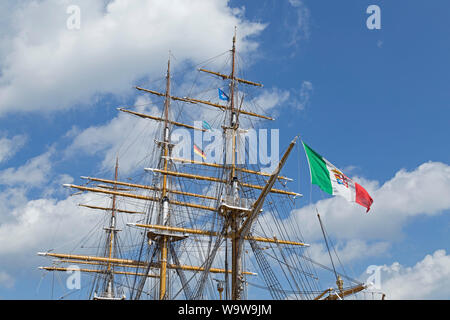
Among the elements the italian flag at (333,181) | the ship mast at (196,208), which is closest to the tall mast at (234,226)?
the ship mast at (196,208)

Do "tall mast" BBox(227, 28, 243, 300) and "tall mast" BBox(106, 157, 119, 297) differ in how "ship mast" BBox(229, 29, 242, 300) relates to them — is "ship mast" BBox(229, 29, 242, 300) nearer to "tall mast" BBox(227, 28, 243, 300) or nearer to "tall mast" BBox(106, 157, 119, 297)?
"tall mast" BBox(227, 28, 243, 300)

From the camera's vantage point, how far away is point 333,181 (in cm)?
2305

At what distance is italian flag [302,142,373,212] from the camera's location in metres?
22.9

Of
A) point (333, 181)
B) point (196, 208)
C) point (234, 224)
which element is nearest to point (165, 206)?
point (196, 208)

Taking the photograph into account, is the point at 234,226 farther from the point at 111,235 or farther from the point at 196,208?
the point at 111,235

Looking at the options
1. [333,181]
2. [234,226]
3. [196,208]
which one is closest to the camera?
[333,181]

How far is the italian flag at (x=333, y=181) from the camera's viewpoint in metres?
22.9

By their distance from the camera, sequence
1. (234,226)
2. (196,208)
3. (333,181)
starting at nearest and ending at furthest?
1. (333,181)
2. (234,226)
3. (196,208)

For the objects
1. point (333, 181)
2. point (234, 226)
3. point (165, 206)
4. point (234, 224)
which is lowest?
point (333, 181)

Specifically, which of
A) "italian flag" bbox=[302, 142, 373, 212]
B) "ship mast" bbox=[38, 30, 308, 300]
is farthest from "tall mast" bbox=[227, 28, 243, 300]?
"italian flag" bbox=[302, 142, 373, 212]

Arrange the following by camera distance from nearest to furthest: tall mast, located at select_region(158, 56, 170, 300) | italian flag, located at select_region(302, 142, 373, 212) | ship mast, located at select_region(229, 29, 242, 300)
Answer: italian flag, located at select_region(302, 142, 373, 212)
ship mast, located at select_region(229, 29, 242, 300)
tall mast, located at select_region(158, 56, 170, 300)
